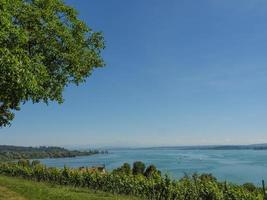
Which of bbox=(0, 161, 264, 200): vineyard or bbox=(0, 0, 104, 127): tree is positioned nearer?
Answer: bbox=(0, 0, 104, 127): tree

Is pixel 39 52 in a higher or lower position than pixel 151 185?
higher

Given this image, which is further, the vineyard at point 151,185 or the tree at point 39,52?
the vineyard at point 151,185

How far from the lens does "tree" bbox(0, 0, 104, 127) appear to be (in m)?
14.1

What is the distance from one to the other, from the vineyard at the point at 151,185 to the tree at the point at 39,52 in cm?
1333

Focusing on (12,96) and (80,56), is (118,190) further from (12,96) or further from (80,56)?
(12,96)

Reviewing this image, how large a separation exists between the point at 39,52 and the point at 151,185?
63.4 ft

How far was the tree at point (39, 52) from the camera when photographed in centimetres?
1412

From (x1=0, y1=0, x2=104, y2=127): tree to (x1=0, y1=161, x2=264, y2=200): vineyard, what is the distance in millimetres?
13333

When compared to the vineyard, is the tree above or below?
above

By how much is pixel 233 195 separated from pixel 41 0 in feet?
61.1

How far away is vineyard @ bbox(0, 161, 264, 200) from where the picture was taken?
97.0 ft

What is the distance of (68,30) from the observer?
2067 centimetres

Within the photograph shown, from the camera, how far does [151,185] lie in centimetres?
3531

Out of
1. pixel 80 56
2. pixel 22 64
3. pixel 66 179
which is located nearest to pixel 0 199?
pixel 80 56
